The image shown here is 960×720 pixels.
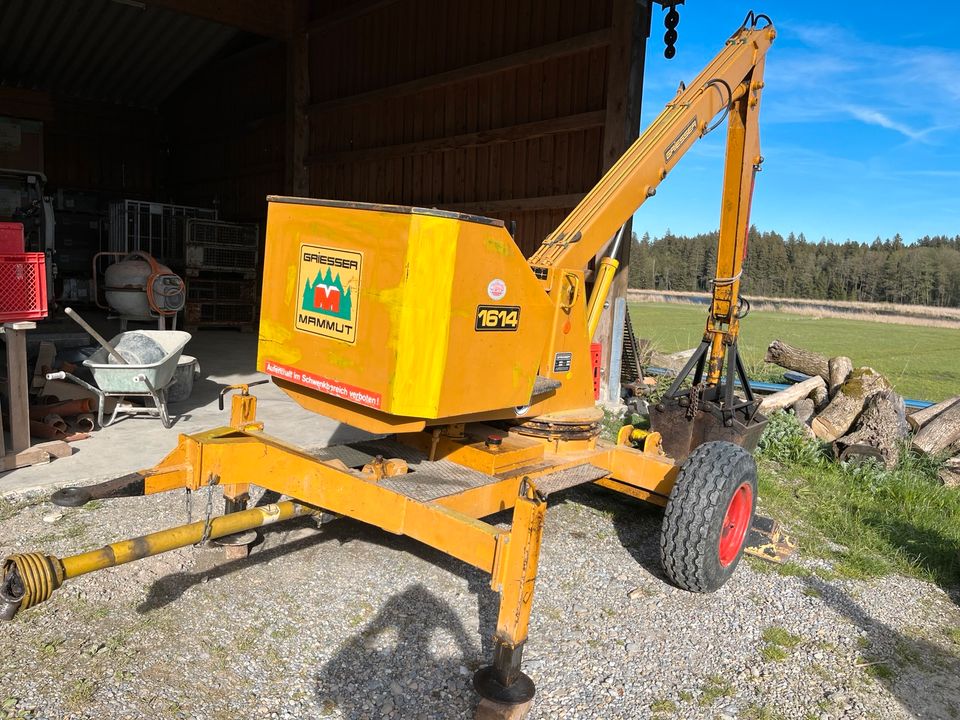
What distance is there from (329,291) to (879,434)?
19.6 ft

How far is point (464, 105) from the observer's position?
11.1m

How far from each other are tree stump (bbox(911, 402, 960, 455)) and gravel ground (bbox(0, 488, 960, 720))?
9.67 feet

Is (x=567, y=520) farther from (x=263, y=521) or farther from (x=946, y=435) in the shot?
(x=946, y=435)

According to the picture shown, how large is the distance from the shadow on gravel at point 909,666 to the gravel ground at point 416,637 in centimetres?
1

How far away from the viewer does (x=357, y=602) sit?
3.96m

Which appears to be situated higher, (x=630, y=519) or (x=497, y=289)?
(x=497, y=289)

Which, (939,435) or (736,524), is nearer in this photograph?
(736,524)

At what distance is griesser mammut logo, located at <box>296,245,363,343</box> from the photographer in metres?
3.49

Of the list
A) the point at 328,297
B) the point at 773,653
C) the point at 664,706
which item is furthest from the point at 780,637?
the point at 328,297

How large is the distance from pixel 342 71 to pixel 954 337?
29.5 m

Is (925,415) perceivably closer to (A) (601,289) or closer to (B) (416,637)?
(A) (601,289)

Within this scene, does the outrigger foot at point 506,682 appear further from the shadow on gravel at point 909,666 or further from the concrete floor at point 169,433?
the concrete floor at point 169,433

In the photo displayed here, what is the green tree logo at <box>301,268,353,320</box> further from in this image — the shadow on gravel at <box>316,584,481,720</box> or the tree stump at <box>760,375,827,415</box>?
the tree stump at <box>760,375,827,415</box>

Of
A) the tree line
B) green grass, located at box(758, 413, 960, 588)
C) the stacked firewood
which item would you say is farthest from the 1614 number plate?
the tree line
